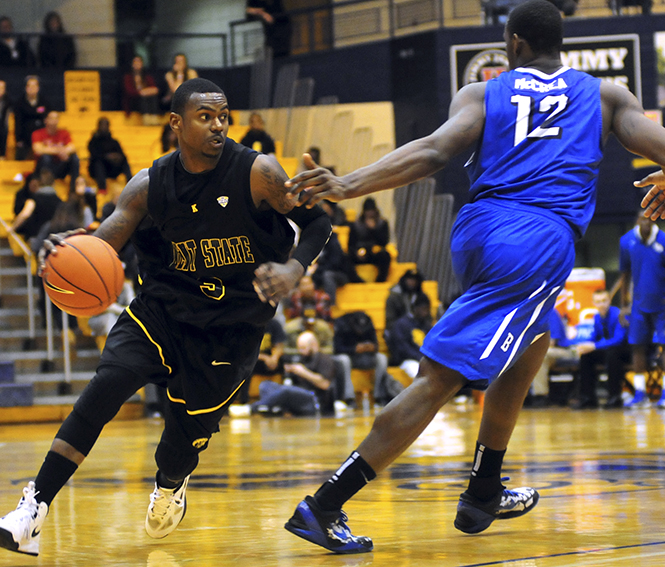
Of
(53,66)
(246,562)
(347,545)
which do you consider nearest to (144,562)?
(246,562)

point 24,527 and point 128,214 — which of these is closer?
point 24,527

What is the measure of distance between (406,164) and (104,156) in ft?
40.5

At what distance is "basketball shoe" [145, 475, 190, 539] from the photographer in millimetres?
4199

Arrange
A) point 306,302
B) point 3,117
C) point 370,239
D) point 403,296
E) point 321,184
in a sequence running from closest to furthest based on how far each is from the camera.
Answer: point 321,184
point 306,302
point 403,296
point 370,239
point 3,117

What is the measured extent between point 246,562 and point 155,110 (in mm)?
15154

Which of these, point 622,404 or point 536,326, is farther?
point 622,404

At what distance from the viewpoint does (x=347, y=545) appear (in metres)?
3.75

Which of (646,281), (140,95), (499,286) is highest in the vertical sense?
(140,95)

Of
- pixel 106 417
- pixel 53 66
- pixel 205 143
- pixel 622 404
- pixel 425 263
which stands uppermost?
pixel 53 66

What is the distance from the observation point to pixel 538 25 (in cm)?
403

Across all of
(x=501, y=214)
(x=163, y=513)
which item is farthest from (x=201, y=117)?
(x=163, y=513)

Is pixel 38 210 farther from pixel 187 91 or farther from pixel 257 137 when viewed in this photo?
pixel 187 91

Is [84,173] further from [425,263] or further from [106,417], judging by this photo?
[106,417]

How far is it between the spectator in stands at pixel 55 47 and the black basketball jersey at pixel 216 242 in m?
16.2
